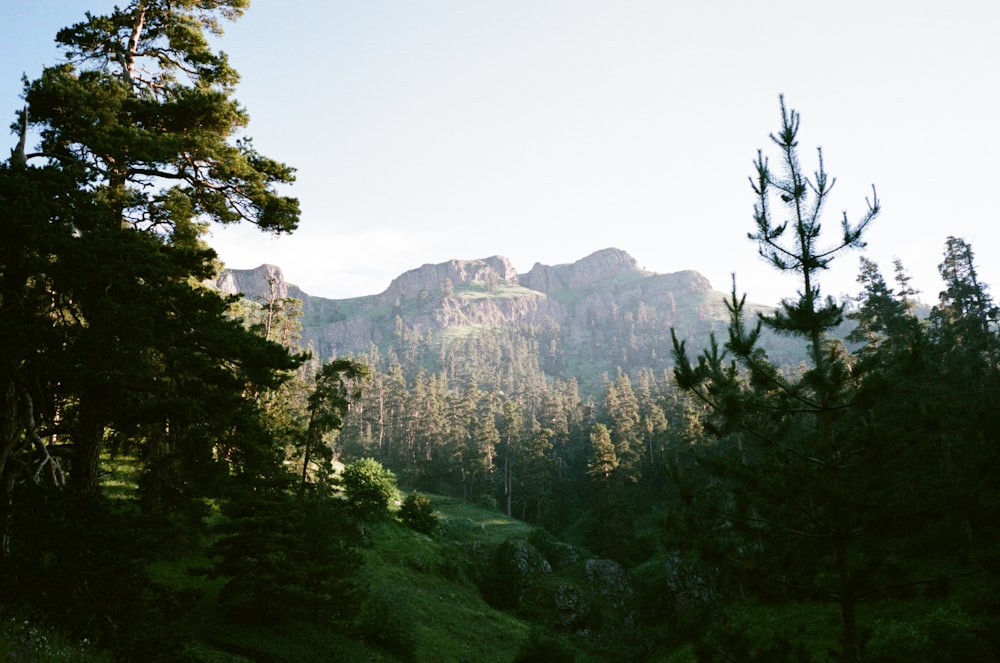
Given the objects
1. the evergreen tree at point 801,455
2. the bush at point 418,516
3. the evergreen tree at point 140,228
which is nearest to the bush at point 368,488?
the bush at point 418,516

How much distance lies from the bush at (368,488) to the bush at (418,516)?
186 cm

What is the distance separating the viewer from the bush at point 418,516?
142 ft

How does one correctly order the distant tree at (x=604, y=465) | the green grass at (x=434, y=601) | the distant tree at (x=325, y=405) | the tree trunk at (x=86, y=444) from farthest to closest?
the distant tree at (x=604, y=465) < the distant tree at (x=325, y=405) < the green grass at (x=434, y=601) < the tree trunk at (x=86, y=444)

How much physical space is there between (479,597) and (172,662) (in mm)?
31251

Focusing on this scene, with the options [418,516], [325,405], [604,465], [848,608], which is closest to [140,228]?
[325,405]

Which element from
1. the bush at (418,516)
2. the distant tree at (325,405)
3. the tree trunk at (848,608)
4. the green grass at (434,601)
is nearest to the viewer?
the tree trunk at (848,608)

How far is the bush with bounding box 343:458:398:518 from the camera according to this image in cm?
2461

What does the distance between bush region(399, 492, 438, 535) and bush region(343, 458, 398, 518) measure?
186cm

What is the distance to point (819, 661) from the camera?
685 inches

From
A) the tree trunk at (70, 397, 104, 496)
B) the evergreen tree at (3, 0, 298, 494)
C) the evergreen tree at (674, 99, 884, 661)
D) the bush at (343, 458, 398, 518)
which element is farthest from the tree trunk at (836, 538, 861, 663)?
the bush at (343, 458, 398, 518)

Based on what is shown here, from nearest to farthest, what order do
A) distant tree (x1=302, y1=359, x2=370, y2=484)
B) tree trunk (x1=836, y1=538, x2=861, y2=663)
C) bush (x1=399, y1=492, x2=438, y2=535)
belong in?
tree trunk (x1=836, y1=538, x2=861, y2=663) → distant tree (x1=302, y1=359, x2=370, y2=484) → bush (x1=399, y1=492, x2=438, y2=535)

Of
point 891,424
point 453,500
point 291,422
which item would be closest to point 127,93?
point 891,424

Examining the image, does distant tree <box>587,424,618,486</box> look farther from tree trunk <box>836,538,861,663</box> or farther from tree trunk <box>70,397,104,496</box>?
tree trunk <box>70,397,104,496</box>

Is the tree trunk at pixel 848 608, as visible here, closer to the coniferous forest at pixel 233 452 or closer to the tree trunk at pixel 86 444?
the coniferous forest at pixel 233 452
